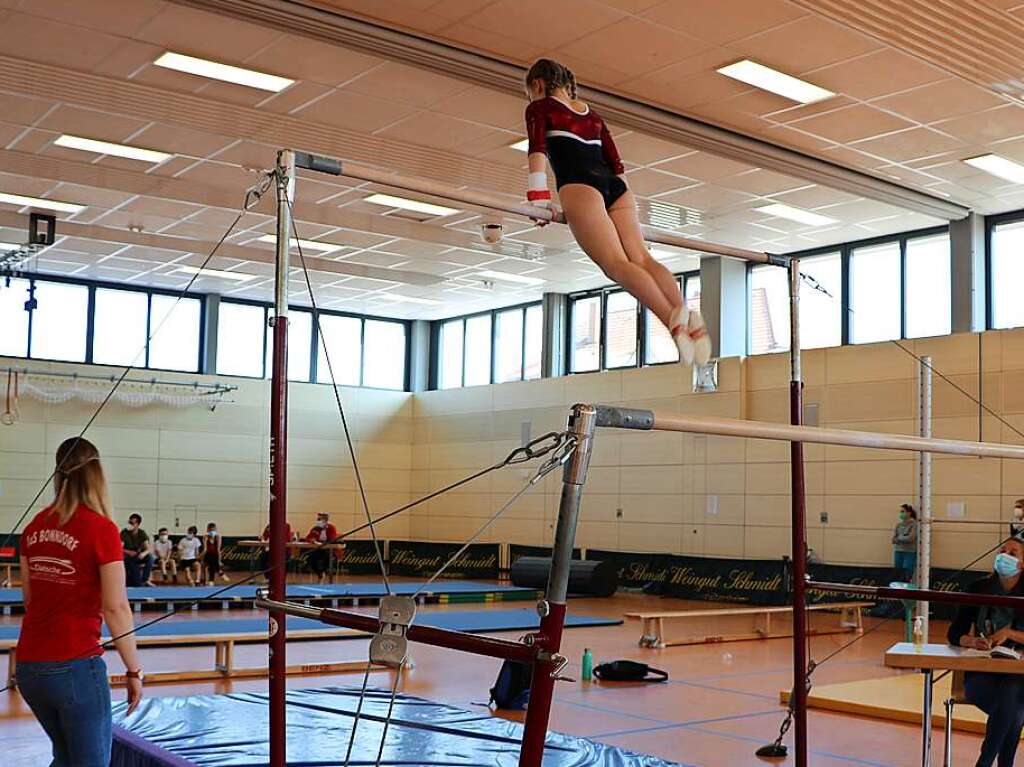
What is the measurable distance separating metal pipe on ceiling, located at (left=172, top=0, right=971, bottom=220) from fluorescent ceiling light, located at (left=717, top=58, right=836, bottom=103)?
1064mm

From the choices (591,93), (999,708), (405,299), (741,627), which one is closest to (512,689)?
Answer: (999,708)

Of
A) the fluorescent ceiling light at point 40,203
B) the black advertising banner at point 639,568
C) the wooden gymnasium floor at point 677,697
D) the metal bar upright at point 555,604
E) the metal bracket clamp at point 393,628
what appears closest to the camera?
the metal bar upright at point 555,604

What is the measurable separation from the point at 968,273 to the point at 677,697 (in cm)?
858

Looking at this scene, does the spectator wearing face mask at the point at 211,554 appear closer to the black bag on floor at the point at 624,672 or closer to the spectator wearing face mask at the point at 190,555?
the spectator wearing face mask at the point at 190,555

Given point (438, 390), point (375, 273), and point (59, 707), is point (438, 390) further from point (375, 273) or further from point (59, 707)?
point (59, 707)

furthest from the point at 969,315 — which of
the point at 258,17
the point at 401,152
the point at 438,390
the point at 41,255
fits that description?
the point at 41,255

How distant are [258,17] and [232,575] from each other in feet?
48.6

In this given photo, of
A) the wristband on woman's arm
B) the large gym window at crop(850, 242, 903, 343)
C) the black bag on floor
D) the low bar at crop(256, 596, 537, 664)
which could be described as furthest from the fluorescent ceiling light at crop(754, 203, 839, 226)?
the low bar at crop(256, 596, 537, 664)

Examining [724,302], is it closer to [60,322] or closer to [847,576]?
[847,576]

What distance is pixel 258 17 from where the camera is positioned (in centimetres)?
870

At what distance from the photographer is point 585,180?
4965mm

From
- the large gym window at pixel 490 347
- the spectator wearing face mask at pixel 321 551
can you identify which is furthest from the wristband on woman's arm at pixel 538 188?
the large gym window at pixel 490 347

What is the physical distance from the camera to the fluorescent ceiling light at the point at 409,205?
1470cm

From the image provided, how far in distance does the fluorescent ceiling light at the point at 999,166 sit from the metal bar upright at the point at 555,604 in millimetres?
11144
